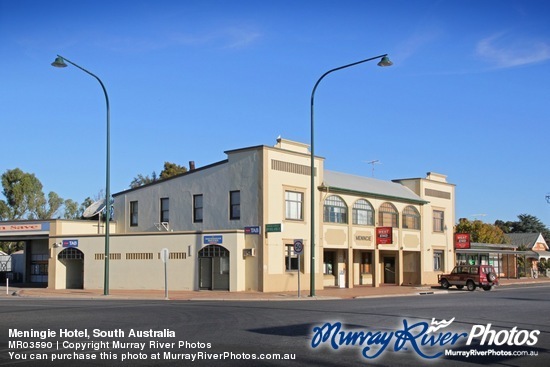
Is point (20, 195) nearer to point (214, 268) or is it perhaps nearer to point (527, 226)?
point (214, 268)

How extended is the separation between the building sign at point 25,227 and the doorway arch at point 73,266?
7.29ft

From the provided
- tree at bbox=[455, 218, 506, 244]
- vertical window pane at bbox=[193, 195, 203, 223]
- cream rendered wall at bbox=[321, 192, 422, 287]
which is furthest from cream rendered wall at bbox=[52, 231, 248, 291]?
tree at bbox=[455, 218, 506, 244]

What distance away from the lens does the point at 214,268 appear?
126 feet

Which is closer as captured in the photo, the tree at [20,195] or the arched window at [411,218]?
the arched window at [411,218]

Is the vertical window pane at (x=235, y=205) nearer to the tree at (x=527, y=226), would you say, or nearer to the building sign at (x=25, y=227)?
the building sign at (x=25, y=227)

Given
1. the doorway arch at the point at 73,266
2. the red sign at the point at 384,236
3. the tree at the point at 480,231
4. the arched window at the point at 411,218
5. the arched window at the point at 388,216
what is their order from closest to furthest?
1. the doorway arch at the point at 73,266
2. the red sign at the point at 384,236
3. the arched window at the point at 388,216
4. the arched window at the point at 411,218
5. the tree at the point at 480,231

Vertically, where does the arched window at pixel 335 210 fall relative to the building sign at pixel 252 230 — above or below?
above

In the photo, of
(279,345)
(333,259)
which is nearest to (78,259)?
(333,259)

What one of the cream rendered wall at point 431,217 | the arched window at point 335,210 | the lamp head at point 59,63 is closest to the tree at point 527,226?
the cream rendered wall at point 431,217

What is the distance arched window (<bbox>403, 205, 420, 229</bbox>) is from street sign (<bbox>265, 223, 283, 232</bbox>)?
15806mm

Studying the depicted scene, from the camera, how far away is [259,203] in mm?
38156

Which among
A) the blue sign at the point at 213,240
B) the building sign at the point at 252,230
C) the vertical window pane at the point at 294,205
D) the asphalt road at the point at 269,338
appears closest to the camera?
the asphalt road at the point at 269,338

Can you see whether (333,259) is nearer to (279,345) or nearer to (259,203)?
(259,203)

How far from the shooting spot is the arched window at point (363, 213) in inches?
1764
